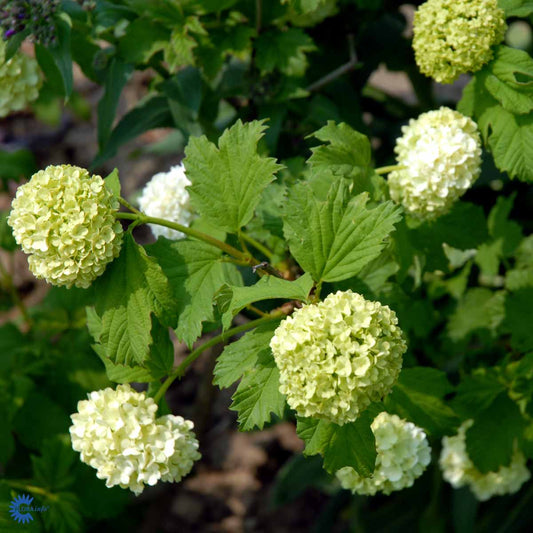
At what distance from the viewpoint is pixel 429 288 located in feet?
9.04

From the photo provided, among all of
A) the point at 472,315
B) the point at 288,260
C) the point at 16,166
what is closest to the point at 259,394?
the point at 288,260

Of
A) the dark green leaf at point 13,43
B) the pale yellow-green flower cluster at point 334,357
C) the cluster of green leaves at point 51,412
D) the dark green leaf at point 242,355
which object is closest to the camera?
the pale yellow-green flower cluster at point 334,357

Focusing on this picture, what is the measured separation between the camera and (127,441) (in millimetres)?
1687

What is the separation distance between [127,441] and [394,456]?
721mm

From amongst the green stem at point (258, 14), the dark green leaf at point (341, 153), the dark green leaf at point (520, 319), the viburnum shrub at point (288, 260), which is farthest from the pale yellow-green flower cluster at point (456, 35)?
the dark green leaf at point (520, 319)

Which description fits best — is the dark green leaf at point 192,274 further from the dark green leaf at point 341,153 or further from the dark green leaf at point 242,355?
the dark green leaf at point 341,153

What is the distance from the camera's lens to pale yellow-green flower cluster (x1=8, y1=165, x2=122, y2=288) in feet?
5.26

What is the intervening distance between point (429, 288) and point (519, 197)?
639mm

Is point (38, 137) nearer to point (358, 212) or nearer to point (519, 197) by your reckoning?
point (519, 197)

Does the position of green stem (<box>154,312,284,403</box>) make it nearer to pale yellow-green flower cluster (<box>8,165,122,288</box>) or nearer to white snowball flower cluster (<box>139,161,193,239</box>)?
pale yellow-green flower cluster (<box>8,165,122,288</box>)

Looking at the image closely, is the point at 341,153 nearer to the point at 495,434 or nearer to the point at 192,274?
the point at 192,274

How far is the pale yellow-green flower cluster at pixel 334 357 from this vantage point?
4.72 feet

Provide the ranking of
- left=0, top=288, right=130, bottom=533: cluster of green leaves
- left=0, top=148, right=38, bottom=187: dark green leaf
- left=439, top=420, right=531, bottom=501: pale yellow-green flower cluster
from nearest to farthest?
left=0, top=288, right=130, bottom=533: cluster of green leaves < left=439, top=420, right=531, bottom=501: pale yellow-green flower cluster < left=0, top=148, right=38, bottom=187: dark green leaf

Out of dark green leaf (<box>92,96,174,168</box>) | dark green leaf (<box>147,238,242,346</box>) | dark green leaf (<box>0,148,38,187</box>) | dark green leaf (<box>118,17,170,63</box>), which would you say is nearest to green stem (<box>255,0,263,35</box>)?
dark green leaf (<box>118,17,170,63</box>)
